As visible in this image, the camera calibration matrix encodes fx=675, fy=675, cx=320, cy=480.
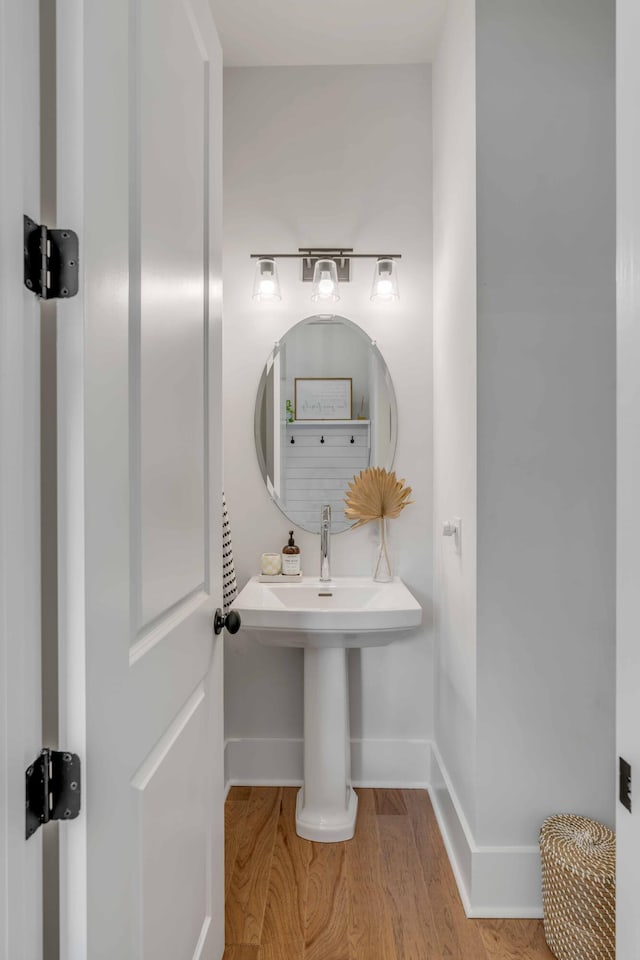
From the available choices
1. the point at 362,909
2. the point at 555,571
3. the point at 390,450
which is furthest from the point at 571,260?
the point at 362,909

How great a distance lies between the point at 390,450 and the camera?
2697 millimetres

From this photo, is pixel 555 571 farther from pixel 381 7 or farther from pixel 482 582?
pixel 381 7

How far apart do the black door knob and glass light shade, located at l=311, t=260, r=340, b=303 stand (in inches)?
59.3

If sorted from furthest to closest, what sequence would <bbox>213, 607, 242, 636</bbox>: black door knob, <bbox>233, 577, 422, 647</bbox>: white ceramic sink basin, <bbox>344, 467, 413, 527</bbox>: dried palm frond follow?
<bbox>344, 467, 413, 527</bbox>: dried palm frond → <bbox>233, 577, 422, 647</bbox>: white ceramic sink basin → <bbox>213, 607, 242, 636</bbox>: black door knob

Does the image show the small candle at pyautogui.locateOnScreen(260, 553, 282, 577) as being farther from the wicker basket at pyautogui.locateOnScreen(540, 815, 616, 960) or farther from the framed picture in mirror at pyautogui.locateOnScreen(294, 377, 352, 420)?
the wicker basket at pyautogui.locateOnScreen(540, 815, 616, 960)

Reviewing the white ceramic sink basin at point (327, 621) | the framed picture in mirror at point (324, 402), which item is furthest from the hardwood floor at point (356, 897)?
the framed picture in mirror at point (324, 402)

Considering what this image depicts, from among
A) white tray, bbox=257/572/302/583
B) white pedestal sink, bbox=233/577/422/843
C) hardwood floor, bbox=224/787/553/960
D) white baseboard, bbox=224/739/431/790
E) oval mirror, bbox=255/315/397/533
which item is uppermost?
oval mirror, bbox=255/315/397/533

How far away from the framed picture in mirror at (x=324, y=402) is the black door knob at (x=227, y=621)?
1.28 m

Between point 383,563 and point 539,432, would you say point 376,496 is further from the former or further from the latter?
point 539,432

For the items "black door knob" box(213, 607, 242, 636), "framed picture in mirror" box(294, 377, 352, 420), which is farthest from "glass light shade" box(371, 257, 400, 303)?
"black door knob" box(213, 607, 242, 636)

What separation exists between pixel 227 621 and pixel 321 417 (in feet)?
4.39

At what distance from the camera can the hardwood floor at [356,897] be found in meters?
1.74
